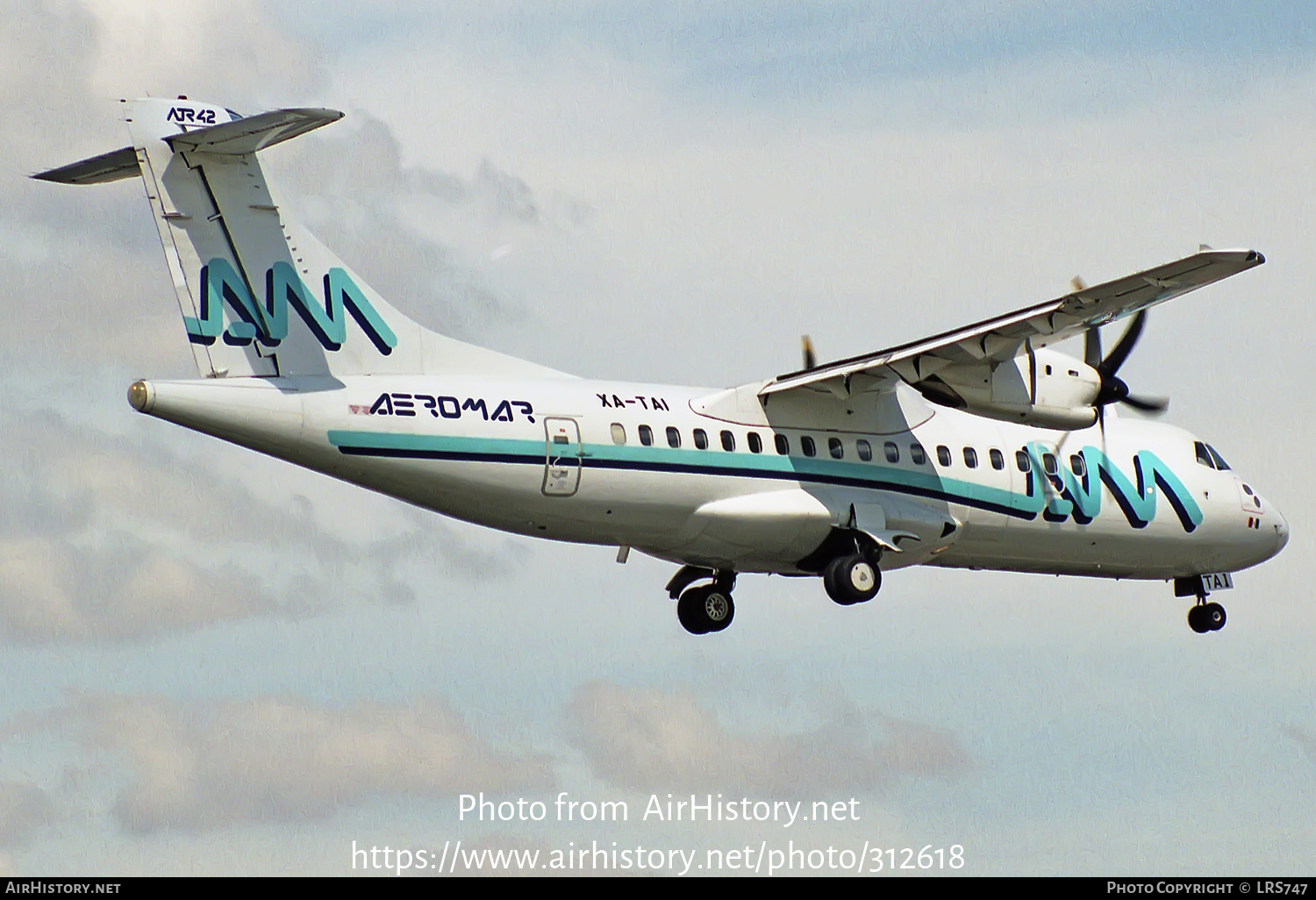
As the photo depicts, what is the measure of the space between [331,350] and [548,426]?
2.99 meters

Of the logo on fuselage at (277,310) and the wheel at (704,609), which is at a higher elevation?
the logo on fuselage at (277,310)

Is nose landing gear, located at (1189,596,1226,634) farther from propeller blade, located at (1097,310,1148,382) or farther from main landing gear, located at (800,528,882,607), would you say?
main landing gear, located at (800,528,882,607)

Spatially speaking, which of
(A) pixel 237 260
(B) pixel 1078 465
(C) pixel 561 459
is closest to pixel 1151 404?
(B) pixel 1078 465

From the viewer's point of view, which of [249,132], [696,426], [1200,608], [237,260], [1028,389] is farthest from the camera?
[1200,608]

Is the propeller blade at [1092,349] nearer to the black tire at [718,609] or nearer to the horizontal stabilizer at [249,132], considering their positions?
the black tire at [718,609]

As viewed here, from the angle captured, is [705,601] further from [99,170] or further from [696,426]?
[99,170]

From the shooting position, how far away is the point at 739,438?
26391 mm

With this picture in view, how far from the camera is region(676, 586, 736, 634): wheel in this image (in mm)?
29562

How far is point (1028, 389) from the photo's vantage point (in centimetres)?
Result: 2680

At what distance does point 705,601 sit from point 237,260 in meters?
9.95

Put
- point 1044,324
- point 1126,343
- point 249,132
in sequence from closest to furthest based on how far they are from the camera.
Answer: point 249,132, point 1044,324, point 1126,343

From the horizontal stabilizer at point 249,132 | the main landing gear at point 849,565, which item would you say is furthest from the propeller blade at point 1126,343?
the horizontal stabilizer at point 249,132

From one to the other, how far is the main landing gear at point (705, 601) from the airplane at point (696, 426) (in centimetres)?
Answer: 3

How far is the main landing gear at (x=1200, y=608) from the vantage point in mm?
32375
